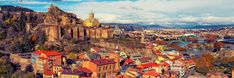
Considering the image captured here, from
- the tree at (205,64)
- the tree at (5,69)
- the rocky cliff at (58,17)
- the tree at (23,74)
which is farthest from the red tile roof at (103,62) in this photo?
the rocky cliff at (58,17)

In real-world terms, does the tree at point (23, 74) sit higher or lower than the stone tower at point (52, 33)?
lower

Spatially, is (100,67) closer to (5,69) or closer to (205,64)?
(5,69)

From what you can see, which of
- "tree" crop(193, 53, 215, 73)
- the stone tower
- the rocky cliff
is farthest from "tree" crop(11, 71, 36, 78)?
the rocky cliff

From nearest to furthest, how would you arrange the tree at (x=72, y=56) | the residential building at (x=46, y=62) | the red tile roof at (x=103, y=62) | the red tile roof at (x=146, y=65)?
the red tile roof at (x=103, y=62)
the residential building at (x=46, y=62)
the red tile roof at (x=146, y=65)
the tree at (x=72, y=56)

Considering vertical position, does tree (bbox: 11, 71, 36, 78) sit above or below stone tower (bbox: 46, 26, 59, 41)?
below

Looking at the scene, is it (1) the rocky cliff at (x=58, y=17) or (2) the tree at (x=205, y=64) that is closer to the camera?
(2) the tree at (x=205, y=64)

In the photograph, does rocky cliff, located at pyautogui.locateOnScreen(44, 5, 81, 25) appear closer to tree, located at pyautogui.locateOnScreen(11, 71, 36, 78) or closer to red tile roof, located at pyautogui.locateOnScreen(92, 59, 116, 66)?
red tile roof, located at pyautogui.locateOnScreen(92, 59, 116, 66)

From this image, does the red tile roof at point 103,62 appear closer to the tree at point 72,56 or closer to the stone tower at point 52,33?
the tree at point 72,56

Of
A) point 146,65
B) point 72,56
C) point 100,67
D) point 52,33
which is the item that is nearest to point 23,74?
point 100,67

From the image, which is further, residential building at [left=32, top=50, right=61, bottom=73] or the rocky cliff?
the rocky cliff

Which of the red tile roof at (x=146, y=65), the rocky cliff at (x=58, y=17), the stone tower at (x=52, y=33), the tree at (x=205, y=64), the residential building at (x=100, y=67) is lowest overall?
the tree at (x=205, y=64)

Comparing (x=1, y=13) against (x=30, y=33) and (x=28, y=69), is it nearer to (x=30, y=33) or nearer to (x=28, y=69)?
(x=30, y=33)

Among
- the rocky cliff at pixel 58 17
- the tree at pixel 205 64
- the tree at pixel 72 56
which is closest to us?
the tree at pixel 205 64
